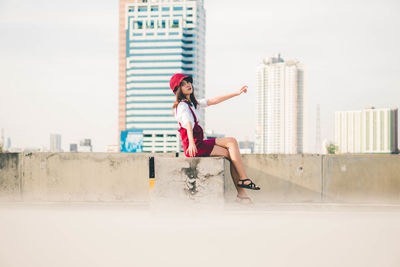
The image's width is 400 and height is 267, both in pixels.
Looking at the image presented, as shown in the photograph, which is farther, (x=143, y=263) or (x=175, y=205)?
(x=175, y=205)

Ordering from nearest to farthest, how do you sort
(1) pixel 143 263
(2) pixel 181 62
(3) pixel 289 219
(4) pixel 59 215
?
(1) pixel 143 263 < (3) pixel 289 219 < (4) pixel 59 215 < (2) pixel 181 62

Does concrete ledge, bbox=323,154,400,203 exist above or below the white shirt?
below

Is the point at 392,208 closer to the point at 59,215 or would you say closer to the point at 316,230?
the point at 316,230

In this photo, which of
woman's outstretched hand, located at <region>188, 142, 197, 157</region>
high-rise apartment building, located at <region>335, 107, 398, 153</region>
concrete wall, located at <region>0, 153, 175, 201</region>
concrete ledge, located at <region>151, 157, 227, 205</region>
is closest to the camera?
concrete ledge, located at <region>151, 157, 227, 205</region>

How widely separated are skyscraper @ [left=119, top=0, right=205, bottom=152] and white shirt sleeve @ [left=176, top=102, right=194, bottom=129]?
519ft

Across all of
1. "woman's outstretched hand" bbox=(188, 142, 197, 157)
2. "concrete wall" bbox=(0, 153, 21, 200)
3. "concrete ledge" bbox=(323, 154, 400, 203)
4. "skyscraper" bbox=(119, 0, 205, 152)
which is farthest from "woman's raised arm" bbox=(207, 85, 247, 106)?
"skyscraper" bbox=(119, 0, 205, 152)

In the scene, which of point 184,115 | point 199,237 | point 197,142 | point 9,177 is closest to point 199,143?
point 197,142

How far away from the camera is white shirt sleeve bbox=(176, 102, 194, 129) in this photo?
5047mm

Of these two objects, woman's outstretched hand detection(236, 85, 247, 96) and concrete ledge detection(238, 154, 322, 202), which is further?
concrete ledge detection(238, 154, 322, 202)

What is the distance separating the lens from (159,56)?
6555 inches

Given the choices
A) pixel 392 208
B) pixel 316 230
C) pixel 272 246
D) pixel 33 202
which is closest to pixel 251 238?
pixel 272 246

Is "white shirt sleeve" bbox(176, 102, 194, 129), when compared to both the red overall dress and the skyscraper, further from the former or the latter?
the skyscraper

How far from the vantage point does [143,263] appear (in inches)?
116

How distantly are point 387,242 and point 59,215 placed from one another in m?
3.69
